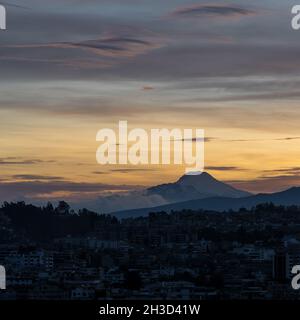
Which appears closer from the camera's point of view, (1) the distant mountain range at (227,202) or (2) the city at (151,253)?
(2) the city at (151,253)

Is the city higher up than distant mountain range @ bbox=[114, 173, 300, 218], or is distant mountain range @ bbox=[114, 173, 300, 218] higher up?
distant mountain range @ bbox=[114, 173, 300, 218]

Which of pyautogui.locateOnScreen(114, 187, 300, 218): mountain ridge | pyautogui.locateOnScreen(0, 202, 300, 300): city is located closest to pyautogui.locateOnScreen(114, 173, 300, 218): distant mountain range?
pyautogui.locateOnScreen(114, 187, 300, 218): mountain ridge

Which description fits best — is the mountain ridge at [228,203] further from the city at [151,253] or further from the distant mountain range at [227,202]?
the city at [151,253]

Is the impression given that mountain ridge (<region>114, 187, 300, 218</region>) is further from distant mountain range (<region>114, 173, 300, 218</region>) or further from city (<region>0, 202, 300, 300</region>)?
city (<region>0, 202, 300, 300</region>)

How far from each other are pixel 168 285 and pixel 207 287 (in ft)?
5.39

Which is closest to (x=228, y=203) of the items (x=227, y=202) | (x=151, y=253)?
(x=227, y=202)

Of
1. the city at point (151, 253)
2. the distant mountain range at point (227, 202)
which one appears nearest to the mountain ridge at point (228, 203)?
the distant mountain range at point (227, 202)

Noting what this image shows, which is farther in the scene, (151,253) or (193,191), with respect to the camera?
(193,191)

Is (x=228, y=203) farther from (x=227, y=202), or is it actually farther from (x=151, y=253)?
(x=151, y=253)

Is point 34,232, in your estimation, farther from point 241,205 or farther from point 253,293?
point 253,293

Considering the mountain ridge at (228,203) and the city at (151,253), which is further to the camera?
the mountain ridge at (228,203)

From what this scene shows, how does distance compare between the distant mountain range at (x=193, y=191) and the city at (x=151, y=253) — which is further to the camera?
the distant mountain range at (x=193, y=191)

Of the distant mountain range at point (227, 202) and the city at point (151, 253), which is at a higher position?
the distant mountain range at point (227, 202)

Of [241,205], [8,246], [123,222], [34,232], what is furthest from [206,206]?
[8,246]
